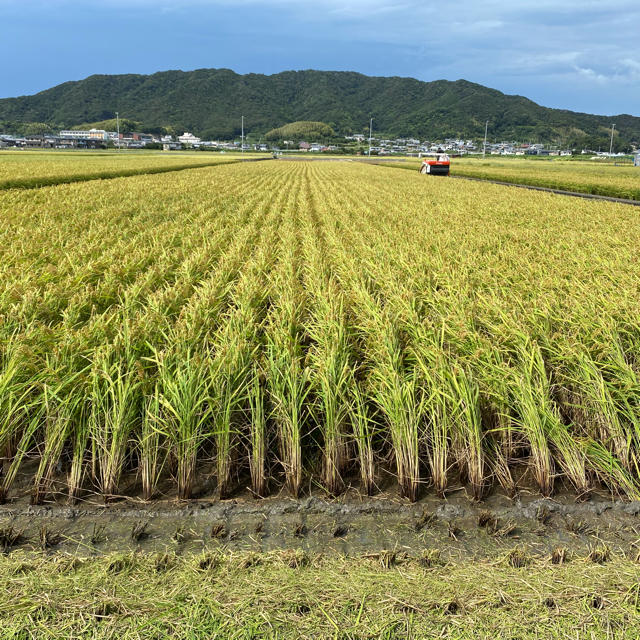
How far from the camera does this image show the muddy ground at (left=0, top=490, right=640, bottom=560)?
2348mm

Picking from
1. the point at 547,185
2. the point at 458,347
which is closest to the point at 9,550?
the point at 458,347

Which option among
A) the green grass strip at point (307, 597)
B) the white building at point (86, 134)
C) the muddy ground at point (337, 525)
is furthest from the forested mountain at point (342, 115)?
the green grass strip at point (307, 597)

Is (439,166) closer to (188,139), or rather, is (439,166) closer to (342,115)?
(188,139)

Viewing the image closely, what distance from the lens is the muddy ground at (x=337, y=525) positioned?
2348mm

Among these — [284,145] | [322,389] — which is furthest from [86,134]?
[322,389]

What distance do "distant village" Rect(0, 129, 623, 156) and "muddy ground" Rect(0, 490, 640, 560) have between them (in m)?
112

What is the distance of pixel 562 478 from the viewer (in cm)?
301

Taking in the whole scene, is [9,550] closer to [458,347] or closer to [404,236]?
[458,347]

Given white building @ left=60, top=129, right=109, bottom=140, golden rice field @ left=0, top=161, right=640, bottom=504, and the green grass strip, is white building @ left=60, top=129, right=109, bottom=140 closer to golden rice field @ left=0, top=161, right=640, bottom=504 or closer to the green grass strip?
golden rice field @ left=0, top=161, right=640, bottom=504

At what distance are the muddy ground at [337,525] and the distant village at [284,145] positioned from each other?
112 metres

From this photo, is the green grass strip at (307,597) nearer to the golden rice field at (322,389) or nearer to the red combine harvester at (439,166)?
the golden rice field at (322,389)

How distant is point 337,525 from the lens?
8.21 feet

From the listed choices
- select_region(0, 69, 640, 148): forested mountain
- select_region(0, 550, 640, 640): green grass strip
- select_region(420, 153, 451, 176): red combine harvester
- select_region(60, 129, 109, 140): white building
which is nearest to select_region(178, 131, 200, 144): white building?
select_region(0, 69, 640, 148): forested mountain

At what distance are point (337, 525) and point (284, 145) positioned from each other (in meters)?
142
